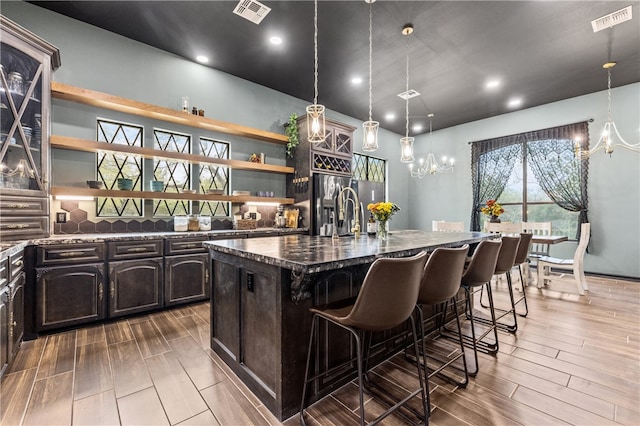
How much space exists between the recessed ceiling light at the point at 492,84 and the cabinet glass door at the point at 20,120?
5.91 m

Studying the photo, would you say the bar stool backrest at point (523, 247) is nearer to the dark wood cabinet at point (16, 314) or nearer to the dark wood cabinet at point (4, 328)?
the dark wood cabinet at point (4, 328)

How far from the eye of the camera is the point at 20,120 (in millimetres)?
2449

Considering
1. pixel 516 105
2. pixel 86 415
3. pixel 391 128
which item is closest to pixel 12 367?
pixel 86 415

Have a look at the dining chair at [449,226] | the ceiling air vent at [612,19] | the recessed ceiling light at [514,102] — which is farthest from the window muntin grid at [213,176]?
the recessed ceiling light at [514,102]

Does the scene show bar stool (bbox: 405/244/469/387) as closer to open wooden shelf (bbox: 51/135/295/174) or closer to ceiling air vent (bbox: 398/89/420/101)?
open wooden shelf (bbox: 51/135/295/174)

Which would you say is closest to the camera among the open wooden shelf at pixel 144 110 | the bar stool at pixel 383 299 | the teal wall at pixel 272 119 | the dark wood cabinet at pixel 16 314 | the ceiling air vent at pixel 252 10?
the bar stool at pixel 383 299

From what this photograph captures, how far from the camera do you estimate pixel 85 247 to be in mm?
2693

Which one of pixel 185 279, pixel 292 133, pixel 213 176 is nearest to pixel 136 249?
pixel 185 279

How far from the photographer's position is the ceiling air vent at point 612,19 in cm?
295

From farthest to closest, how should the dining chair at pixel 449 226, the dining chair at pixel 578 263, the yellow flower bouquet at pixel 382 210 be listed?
the dining chair at pixel 449 226, the dining chair at pixel 578 263, the yellow flower bouquet at pixel 382 210

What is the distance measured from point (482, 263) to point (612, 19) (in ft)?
11.0

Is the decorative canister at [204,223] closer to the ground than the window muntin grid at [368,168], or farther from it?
closer to the ground

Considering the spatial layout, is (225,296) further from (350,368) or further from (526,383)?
(526,383)

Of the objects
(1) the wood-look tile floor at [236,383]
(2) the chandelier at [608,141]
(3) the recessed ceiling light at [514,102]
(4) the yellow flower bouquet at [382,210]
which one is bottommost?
(1) the wood-look tile floor at [236,383]
